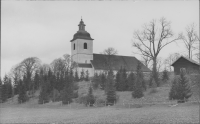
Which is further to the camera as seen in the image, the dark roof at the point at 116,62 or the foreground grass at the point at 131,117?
the dark roof at the point at 116,62

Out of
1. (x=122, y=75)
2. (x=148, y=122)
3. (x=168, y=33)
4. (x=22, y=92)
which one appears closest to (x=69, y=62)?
(x=22, y=92)

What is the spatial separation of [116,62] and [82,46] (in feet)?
36.6

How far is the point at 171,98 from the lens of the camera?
31.5 metres

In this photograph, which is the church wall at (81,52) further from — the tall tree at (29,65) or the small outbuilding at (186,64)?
the small outbuilding at (186,64)

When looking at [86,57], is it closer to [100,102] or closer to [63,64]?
[63,64]

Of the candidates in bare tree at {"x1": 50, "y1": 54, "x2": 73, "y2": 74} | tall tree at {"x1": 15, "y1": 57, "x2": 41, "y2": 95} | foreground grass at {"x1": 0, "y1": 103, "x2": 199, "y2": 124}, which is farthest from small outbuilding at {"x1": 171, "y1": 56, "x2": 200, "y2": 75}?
tall tree at {"x1": 15, "y1": 57, "x2": 41, "y2": 95}

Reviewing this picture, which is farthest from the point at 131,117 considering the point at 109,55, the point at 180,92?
the point at 109,55

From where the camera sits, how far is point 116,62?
7688 cm

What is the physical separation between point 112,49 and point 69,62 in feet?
46.4

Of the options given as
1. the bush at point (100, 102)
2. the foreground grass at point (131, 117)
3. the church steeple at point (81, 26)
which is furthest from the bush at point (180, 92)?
the church steeple at point (81, 26)

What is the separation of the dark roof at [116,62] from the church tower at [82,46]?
246 centimetres

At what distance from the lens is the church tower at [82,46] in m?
74.2

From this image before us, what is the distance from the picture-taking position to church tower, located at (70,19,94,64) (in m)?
74.2

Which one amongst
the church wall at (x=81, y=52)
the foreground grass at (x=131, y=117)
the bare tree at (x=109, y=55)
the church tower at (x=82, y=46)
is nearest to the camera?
the foreground grass at (x=131, y=117)
